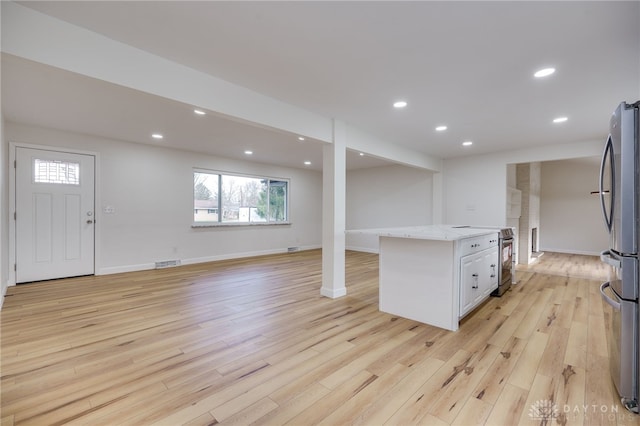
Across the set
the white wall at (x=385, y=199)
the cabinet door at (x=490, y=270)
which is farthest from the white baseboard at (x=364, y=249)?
the cabinet door at (x=490, y=270)

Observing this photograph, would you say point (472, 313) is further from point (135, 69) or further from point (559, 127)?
point (135, 69)

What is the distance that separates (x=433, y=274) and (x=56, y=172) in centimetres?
578

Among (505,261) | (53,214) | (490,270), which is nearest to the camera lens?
(490,270)

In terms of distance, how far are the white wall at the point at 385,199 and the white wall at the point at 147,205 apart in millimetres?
2960

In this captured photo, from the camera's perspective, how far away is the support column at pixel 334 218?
12.3 ft

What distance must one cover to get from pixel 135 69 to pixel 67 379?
2.28 metres

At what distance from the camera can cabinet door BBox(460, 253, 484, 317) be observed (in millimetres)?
2825

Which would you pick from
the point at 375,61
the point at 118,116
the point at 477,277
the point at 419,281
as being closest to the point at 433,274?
the point at 419,281

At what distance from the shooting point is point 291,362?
2.15 metres

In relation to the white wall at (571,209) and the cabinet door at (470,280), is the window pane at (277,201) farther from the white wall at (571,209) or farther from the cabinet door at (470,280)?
the white wall at (571,209)

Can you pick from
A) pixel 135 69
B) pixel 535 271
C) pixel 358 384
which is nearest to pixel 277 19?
pixel 135 69

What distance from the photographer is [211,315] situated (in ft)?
10.2

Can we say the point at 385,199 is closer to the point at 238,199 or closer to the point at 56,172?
the point at 238,199

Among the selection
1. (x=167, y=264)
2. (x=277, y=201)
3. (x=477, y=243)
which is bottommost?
(x=167, y=264)
